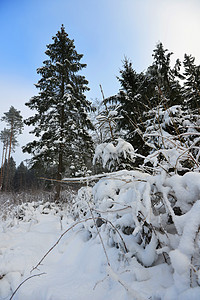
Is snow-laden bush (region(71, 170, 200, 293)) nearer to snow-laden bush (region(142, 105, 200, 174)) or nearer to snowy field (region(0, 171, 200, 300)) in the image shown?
snowy field (region(0, 171, 200, 300))

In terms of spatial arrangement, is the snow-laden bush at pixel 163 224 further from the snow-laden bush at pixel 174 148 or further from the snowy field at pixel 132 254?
the snow-laden bush at pixel 174 148

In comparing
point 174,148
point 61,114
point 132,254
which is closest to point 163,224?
point 132,254

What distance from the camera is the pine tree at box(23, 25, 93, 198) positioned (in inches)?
348

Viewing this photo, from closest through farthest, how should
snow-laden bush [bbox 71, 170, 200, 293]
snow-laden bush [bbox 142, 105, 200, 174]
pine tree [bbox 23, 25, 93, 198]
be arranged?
snow-laden bush [bbox 71, 170, 200, 293], snow-laden bush [bbox 142, 105, 200, 174], pine tree [bbox 23, 25, 93, 198]

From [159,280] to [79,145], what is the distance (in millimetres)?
9308

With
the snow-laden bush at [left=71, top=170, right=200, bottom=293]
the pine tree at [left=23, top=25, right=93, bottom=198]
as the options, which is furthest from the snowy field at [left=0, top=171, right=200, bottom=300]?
the pine tree at [left=23, top=25, right=93, bottom=198]

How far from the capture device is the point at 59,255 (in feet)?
5.55

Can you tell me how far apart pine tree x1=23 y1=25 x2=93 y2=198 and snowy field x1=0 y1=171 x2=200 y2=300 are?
24.0ft

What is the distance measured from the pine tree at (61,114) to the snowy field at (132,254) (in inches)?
288

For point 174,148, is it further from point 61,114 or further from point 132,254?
point 61,114

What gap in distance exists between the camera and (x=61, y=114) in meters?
9.55

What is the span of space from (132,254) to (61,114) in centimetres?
944

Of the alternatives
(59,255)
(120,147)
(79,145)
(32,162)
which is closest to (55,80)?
(79,145)

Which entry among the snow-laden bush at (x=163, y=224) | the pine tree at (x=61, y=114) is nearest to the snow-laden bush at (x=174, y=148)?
the snow-laden bush at (x=163, y=224)
